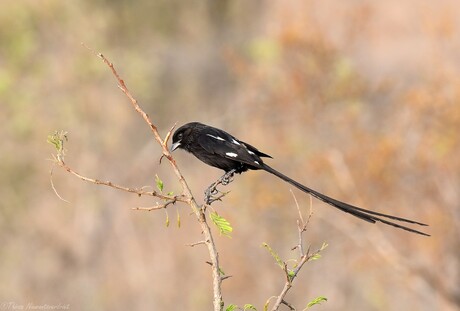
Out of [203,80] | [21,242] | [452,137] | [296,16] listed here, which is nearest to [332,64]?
[296,16]

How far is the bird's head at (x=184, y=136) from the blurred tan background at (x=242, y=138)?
6180mm

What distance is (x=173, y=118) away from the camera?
66.3ft

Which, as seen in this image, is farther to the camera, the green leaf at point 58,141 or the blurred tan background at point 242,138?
the blurred tan background at point 242,138

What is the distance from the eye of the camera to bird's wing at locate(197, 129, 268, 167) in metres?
4.13

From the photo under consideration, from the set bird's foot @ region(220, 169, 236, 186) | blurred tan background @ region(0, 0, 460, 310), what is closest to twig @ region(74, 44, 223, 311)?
bird's foot @ region(220, 169, 236, 186)

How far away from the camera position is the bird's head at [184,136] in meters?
4.38

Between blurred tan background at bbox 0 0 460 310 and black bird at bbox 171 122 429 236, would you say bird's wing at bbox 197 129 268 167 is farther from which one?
blurred tan background at bbox 0 0 460 310

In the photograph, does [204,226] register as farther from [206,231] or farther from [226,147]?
[226,147]

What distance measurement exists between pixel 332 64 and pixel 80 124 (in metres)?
8.26

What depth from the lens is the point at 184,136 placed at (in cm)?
440

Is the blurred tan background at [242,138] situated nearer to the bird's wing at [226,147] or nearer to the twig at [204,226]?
the bird's wing at [226,147]

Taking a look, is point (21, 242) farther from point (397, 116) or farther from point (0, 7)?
point (397, 116)

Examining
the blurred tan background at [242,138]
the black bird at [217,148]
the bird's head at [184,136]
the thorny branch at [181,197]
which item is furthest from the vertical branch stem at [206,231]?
the blurred tan background at [242,138]

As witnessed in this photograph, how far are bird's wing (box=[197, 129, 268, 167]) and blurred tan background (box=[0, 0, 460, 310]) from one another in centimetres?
623
